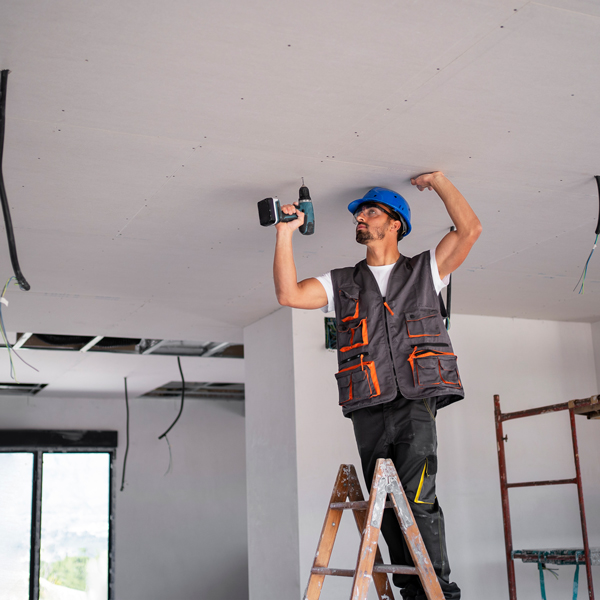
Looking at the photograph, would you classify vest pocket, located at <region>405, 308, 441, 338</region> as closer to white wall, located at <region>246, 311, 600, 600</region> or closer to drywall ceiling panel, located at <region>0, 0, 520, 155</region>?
drywall ceiling panel, located at <region>0, 0, 520, 155</region>

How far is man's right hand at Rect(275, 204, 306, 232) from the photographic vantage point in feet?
8.43

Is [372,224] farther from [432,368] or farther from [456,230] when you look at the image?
[432,368]

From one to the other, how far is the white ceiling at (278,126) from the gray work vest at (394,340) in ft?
1.51

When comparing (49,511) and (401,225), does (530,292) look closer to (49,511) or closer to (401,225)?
(401,225)

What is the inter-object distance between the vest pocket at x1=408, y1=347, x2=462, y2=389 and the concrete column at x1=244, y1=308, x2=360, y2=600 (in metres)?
1.97

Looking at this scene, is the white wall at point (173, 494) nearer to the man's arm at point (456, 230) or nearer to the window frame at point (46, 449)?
the window frame at point (46, 449)

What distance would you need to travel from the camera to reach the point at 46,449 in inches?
311

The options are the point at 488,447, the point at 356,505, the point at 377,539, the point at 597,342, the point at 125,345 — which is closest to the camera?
the point at 377,539

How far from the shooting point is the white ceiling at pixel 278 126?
1.83m

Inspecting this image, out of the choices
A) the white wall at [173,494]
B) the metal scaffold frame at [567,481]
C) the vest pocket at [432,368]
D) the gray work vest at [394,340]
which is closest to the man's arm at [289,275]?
the gray work vest at [394,340]

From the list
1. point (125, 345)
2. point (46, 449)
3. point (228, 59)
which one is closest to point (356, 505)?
point (228, 59)

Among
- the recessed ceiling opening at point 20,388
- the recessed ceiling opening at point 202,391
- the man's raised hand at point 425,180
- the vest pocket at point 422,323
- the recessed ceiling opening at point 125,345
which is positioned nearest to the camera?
the vest pocket at point 422,323

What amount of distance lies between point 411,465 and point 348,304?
0.63 m

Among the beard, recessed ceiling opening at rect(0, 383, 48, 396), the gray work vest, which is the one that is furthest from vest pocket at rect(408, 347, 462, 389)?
recessed ceiling opening at rect(0, 383, 48, 396)
